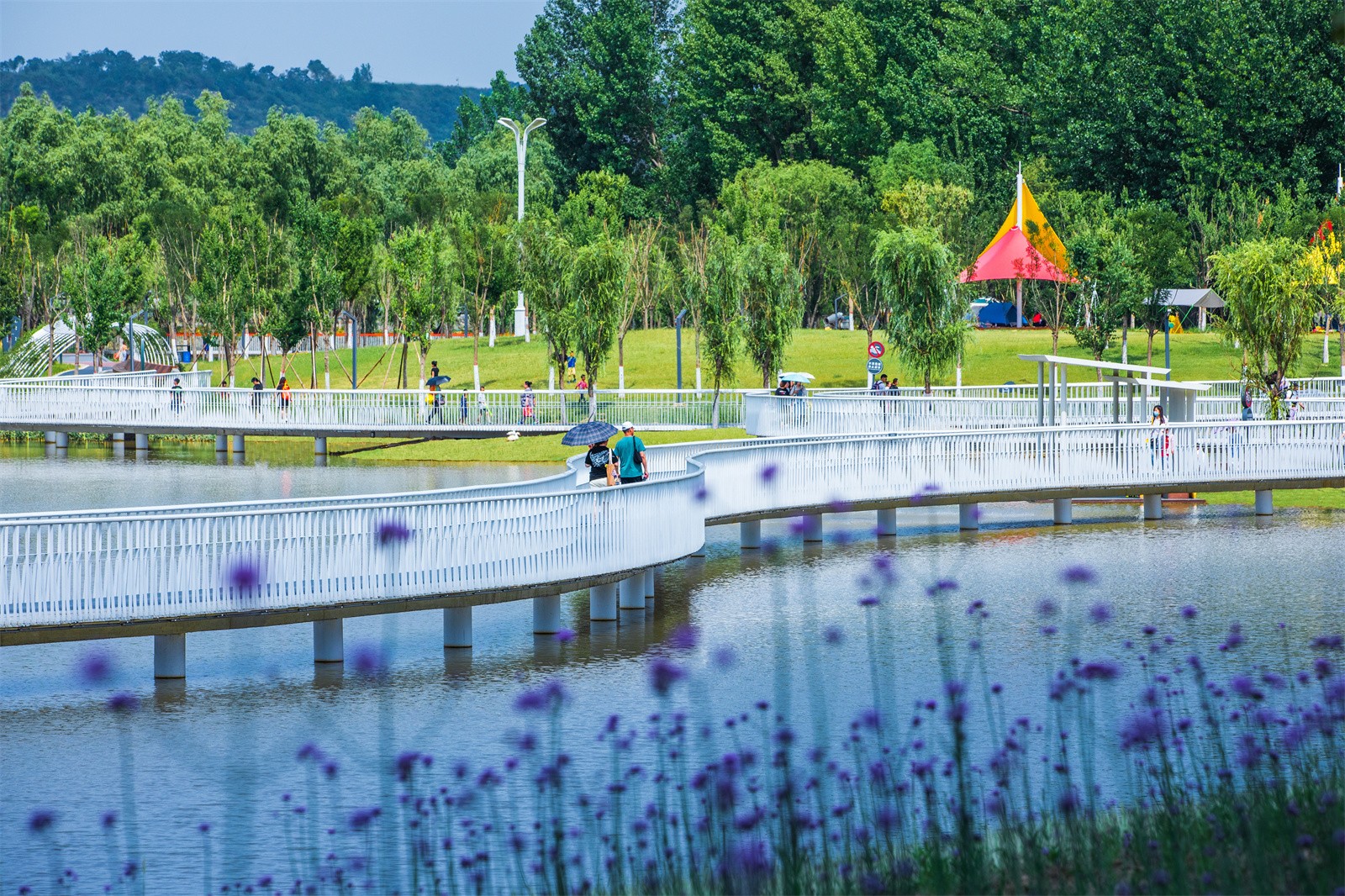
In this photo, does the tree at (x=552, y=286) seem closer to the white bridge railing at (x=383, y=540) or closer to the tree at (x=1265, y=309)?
the tree at (x=1265, y=309)

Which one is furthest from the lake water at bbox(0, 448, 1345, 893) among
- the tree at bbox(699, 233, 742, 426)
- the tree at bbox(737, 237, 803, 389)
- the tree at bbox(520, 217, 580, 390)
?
the tree at bbox(520, 217, 580, 390)

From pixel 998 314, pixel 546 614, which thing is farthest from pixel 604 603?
pixel 998 314

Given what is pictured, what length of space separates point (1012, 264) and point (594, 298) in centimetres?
2103

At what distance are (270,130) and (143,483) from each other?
69191 millimetres

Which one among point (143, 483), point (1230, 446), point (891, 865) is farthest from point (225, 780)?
point (143, 483)

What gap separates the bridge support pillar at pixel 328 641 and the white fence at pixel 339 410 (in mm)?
29668

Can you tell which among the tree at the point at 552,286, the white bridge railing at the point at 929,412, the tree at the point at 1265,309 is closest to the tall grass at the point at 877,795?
the white bridge railing at the point at 929,412

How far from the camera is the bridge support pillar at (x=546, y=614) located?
22.0 metres

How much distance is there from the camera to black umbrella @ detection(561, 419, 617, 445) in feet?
88.5

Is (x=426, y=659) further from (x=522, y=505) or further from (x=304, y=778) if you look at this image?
(x=304, y=778)

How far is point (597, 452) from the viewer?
2486 cm

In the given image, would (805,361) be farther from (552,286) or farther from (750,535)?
(750,535)

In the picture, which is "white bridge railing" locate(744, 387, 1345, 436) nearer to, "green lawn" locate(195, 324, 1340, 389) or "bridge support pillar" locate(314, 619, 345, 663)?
"green lawn" locate(195, 324, 1340, 389)

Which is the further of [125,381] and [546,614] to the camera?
[125,381]
